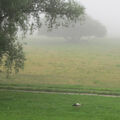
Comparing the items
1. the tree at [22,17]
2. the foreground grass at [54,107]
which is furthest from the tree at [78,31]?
the foreground grass at [54,107]

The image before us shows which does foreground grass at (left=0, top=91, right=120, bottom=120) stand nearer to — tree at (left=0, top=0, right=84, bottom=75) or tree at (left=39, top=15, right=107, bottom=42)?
tree at (left=0, top=0, right=84, bottom=75)

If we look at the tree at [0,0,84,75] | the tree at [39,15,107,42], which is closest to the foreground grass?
the tree at [0,0,84,75]

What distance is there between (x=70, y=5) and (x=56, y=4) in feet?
3.89

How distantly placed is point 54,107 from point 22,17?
6939 millimetres

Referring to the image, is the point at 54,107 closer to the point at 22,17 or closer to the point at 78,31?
the point at 22,17

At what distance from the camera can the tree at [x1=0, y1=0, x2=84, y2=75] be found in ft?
62.1

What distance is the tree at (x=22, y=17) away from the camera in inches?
745

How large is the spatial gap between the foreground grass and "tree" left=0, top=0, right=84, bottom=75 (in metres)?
3.05

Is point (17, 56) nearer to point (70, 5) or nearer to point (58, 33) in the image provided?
point (70, 5)

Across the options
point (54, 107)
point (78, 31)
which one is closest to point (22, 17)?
point (54, 107)

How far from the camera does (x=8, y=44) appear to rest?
67.8 feet

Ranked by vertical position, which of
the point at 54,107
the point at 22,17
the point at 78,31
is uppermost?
the point at 78,31

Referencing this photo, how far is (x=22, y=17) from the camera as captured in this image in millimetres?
19641

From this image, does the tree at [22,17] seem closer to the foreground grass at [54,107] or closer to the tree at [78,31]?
the foreground grass at [54,107]
